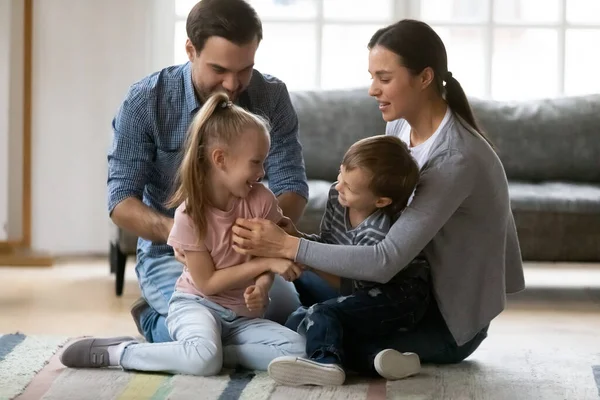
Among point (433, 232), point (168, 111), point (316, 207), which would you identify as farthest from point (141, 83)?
point (316, 207)

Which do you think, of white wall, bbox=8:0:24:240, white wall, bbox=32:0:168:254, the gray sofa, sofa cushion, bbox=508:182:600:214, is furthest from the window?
sofa cushion, bbox=508:182:600:214

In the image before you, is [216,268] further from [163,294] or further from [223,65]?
[223,65]

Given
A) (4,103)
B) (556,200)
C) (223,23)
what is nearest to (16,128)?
(4,103)

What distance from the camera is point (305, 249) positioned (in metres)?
2.58

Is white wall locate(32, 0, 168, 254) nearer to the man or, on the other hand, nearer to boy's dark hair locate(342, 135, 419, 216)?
the man

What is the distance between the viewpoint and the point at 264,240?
8.48 ft

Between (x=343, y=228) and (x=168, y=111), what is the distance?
0.55 metres

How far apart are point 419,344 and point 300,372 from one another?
382mm

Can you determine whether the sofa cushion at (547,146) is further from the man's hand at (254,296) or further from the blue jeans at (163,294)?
the man's hand at (254,296)

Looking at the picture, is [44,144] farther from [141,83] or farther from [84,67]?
[141,83]

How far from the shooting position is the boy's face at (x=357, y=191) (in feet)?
8.55

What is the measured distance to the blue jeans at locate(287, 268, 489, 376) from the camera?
2688 mm

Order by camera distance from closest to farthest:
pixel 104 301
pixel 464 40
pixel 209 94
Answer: pixel 209 94, pixel 104 301, pixel 464 40

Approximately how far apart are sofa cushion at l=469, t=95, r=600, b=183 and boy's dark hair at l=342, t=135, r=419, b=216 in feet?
6.29
